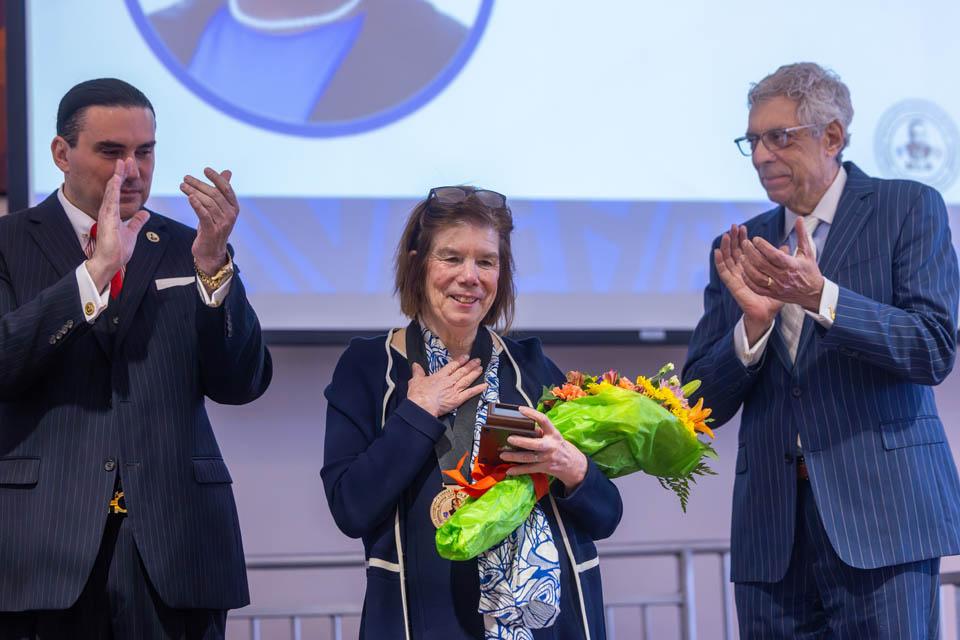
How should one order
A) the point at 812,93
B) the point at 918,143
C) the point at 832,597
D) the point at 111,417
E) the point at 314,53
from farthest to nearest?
the point at 918,143
the point at 314,53
the point at 812,93
the point at 832,597
the point at 111,417

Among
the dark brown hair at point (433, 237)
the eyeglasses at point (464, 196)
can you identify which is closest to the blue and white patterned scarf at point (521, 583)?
the dark brown hair at point (433, 237)

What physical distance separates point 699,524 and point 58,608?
241 cm

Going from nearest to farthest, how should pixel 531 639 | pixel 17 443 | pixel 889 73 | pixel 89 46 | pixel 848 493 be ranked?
1. pixel 531 639
2. pixel 17 443
3. pixel 848 493
4. pixel 89 46
5. pixel 889 73

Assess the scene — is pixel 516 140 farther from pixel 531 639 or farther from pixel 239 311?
pixel 531 639

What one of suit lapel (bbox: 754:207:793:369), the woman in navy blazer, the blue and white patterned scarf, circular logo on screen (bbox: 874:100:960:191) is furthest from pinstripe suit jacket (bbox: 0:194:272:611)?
circular logo on screen (bbox: 874:100:960:191)

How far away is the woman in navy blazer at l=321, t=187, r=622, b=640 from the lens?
1.89 meters

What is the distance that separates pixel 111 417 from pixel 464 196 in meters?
0.79

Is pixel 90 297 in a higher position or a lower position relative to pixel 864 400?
higher

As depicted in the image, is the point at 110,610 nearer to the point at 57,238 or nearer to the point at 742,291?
the point at 57,238

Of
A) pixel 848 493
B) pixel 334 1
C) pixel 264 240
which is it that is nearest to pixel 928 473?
pixel 848 493

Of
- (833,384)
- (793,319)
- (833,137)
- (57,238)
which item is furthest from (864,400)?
(57,238)

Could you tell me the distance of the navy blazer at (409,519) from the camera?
1893mm

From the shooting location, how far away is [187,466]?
2.11 metres

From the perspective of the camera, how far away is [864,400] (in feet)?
7.66
